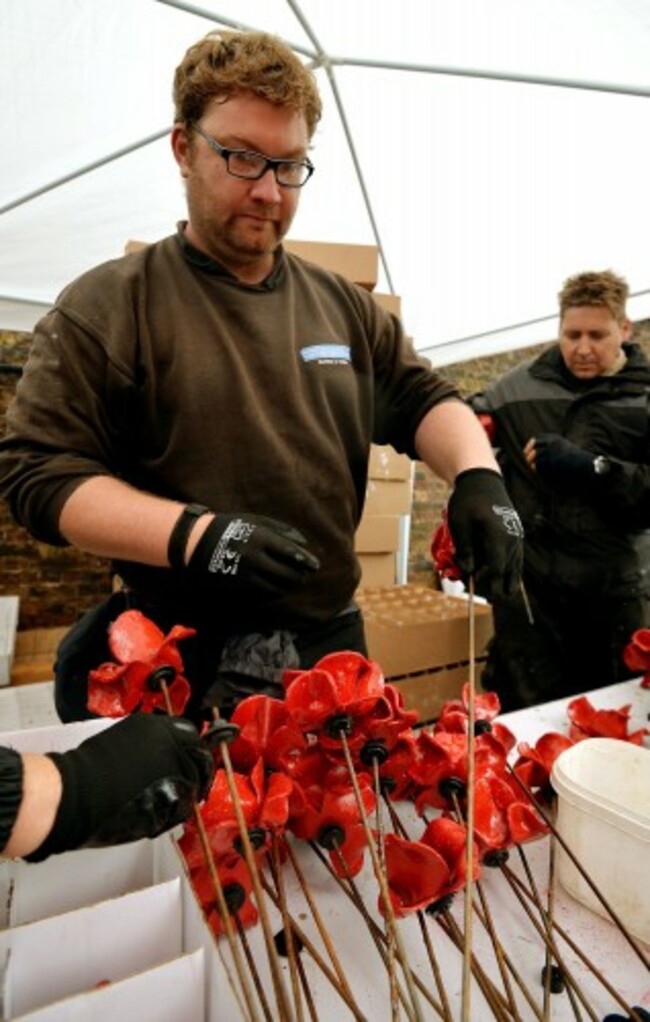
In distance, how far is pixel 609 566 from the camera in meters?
2.43

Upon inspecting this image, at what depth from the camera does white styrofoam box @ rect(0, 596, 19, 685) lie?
3.45m

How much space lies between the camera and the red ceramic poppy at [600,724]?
1164mm

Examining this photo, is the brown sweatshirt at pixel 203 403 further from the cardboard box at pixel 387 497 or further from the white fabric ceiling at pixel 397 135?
the cardboard box at pixel 387 497

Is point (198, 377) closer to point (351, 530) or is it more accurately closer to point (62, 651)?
point (351, 530)

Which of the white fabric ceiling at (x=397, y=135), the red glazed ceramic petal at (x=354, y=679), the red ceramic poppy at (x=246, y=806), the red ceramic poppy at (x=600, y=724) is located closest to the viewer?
the red ceramic poppy at (x=246, y=806)

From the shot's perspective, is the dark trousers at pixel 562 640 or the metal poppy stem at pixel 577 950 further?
the dark trousers at pixel 562 640

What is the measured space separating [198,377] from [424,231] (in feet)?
6.94

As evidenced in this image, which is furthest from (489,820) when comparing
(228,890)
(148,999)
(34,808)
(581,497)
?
(581,497)

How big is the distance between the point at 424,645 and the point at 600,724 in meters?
1.65

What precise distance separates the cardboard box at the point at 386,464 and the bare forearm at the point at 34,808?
276 cm

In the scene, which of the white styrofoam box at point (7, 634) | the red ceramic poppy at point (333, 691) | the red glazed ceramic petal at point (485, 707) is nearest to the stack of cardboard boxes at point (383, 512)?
the red glazed ceramic petal at point (485, 707)

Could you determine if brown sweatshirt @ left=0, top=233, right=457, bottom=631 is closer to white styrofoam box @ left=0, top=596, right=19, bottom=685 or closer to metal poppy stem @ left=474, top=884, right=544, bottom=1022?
metal poppy stem @ left=474, top=884, right=544, bottom=1022

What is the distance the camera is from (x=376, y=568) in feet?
11.4

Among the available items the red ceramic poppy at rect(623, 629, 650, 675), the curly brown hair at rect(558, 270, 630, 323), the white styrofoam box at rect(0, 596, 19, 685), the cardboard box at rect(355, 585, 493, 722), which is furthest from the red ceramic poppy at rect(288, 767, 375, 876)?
the white styrofoam box at rect(0, 596, 19, 685)
